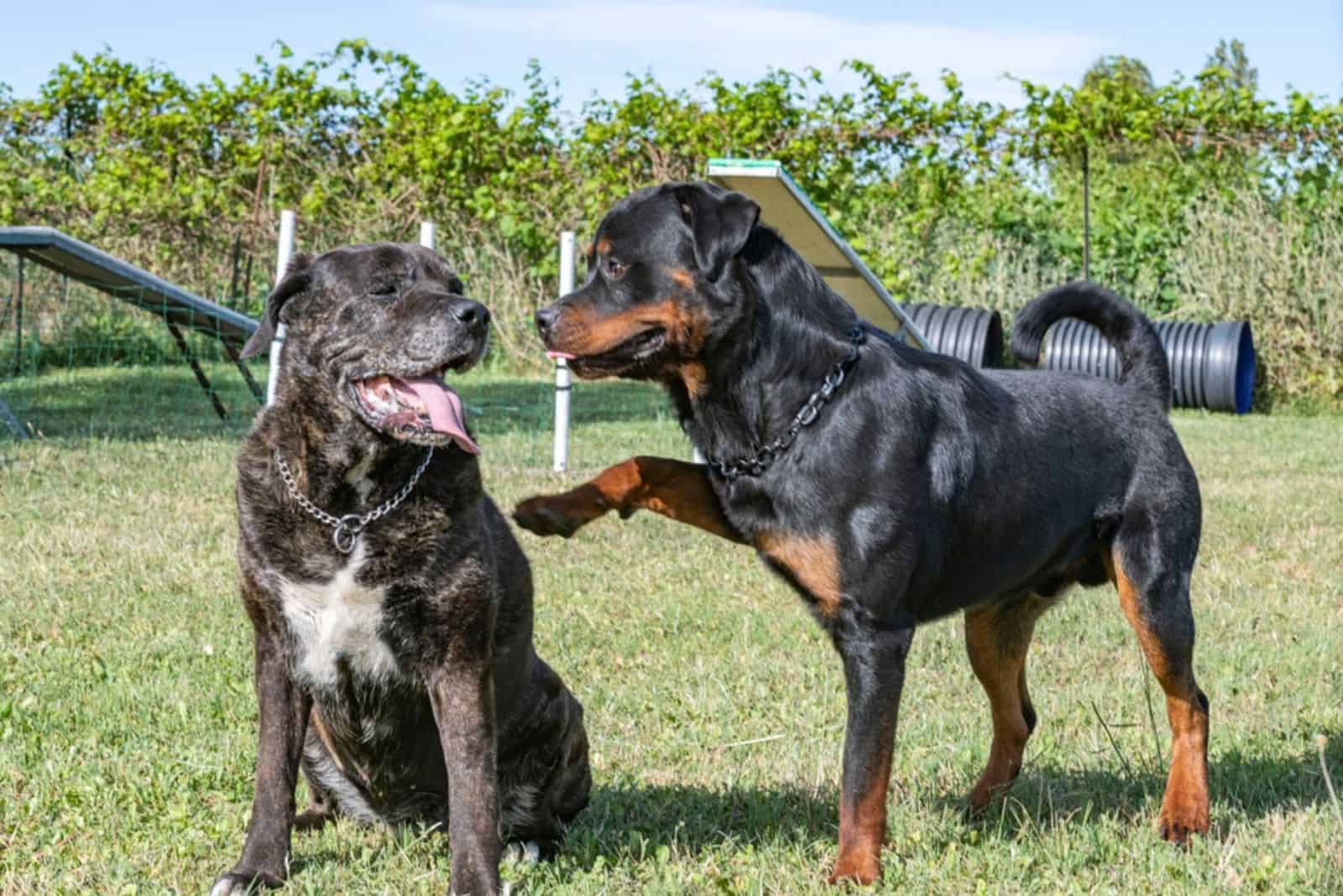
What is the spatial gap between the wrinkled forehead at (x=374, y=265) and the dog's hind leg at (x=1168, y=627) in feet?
7.06

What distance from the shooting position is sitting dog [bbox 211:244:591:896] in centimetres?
346

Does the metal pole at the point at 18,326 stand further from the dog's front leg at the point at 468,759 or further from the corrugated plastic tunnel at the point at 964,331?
the dog's front leg at the point at 468,759

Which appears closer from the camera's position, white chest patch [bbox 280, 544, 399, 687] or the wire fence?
white chest patch [bbox 280, 544, 399, 687]

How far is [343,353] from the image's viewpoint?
373cm

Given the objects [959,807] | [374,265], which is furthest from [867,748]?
[374,265]

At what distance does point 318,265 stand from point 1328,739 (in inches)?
145

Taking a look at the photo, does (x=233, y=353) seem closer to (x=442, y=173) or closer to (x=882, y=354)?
(x=442, y=173)

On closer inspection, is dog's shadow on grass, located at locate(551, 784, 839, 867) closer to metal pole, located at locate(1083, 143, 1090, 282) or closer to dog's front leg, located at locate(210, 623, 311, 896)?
dog's front leg, located at locate(210, 623, 311, 896)

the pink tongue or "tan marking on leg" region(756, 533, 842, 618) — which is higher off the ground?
the pink tongue

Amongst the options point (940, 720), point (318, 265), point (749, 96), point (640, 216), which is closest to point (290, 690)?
point (318, 265)

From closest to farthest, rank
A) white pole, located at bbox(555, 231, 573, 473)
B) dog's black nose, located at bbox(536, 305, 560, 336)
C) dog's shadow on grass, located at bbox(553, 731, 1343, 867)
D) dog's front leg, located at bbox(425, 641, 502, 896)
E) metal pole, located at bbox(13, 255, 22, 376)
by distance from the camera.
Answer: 1. dog's front leg, located at bbox(425, 641, 502, 896)
2. dog's black nose, located at bbox(536, 305, 560, 336)
3. dog's shadow on grass, located at bbox(553, 731, 1343, 867)
4. white pole, located at bbox(555, 231, 573, 473)
5. metal pole, located at bbox(13, 255, 22, 376)

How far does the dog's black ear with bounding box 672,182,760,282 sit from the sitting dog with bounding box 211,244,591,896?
599mm

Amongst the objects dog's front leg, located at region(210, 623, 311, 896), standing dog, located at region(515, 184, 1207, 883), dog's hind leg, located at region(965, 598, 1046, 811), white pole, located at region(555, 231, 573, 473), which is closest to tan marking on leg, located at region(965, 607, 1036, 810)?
→ dog's hind leg, located at region(965, 598, 1046, 811)

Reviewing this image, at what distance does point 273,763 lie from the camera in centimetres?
352
